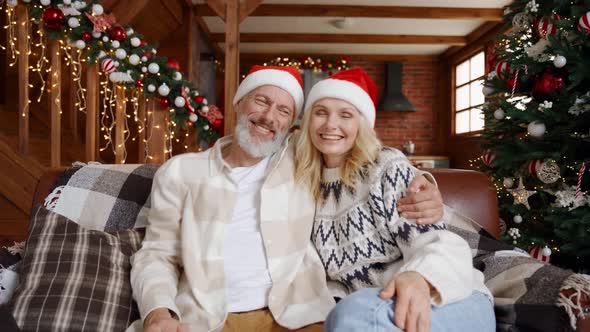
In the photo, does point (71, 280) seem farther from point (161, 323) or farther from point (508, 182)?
point (508, 182)

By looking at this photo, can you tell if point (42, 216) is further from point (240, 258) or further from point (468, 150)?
point (468, 150)

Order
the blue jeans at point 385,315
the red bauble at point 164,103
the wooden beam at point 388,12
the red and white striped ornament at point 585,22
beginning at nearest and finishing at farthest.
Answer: the blue jeans at point 385,315, the red and white striped ornament at point 585,22, the red bauble at point 164,103, the wooden beam at point 388,12

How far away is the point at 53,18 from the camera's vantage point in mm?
3182

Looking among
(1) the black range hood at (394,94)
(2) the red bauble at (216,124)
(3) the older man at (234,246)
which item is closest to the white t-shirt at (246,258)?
(3) the older man at (234,246)

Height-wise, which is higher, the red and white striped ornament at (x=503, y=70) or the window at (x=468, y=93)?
the window at (x=468, y=93)

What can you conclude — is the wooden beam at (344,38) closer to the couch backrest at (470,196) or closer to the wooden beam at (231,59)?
the wooden beam at (231,59)

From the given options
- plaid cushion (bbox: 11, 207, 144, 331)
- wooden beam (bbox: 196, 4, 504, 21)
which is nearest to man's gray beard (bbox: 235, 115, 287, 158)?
plaid cushion (bbox: 11, 207, 144, 331)

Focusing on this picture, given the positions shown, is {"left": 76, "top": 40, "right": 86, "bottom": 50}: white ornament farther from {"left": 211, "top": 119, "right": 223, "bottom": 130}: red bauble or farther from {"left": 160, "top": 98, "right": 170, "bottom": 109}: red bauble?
{"left": 211, "top": 119, "right": 223, "bottom": 130}: red bauble

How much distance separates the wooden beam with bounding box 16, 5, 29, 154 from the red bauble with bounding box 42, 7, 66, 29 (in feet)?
0.54

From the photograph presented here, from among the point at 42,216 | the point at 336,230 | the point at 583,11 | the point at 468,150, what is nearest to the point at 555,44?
the point at 583,11

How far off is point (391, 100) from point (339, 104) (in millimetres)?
6359

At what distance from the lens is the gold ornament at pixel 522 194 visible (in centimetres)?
250

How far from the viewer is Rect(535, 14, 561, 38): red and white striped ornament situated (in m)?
2.32

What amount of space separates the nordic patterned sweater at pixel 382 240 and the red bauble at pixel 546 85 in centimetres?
140
